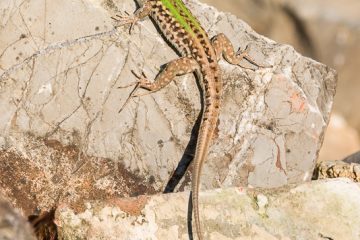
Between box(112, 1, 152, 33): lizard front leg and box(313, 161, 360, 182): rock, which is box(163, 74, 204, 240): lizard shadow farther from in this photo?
box(313, 161, 360, 182): rock

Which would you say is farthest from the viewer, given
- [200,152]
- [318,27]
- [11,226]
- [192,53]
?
[318,27]

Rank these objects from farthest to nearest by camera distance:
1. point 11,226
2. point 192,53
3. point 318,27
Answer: point 318,27, point 192,53, point 11,226

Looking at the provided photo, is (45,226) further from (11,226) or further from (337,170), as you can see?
(337,170)

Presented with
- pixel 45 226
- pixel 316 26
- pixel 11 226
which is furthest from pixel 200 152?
pixel 316 26

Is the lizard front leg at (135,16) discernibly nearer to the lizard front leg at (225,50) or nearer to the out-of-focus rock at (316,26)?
the lizard front leg at (225,50)

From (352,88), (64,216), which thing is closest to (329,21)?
(352,88)

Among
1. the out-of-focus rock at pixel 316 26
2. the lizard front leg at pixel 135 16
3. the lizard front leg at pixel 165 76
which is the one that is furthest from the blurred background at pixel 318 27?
the lizard front leg at pixel 165 76

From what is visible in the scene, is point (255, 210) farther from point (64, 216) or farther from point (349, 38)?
point (349, 38)

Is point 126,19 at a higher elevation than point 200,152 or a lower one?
higher
